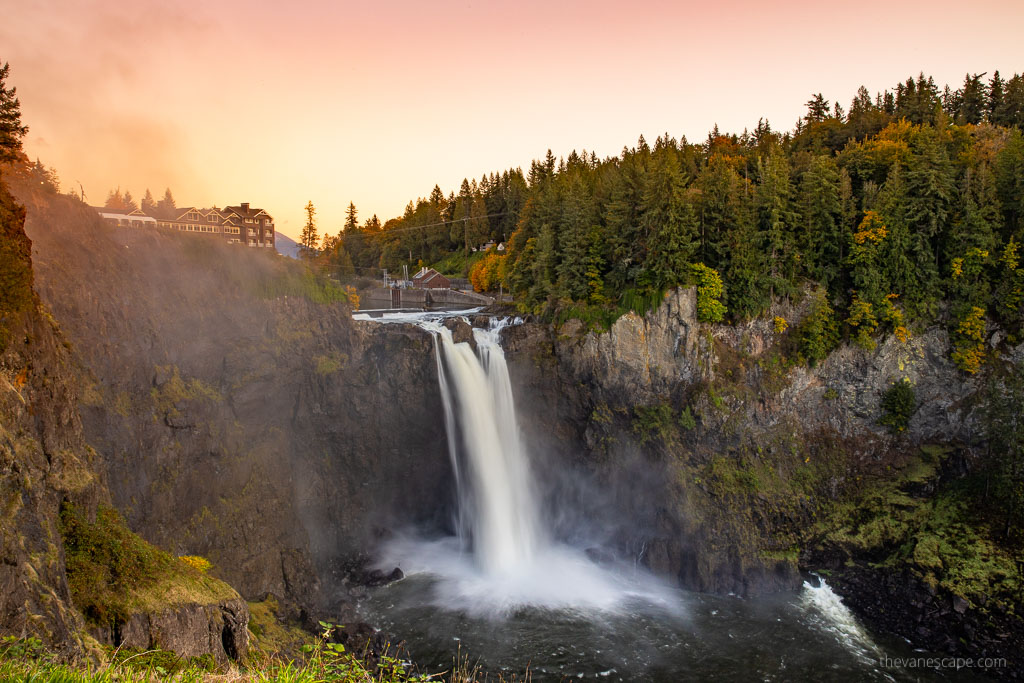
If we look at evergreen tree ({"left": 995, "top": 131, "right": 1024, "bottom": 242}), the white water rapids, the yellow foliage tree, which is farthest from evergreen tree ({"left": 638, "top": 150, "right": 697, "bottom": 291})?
evergreen tree ({"left": 995, "top": 131, "right": 1024, "bottom": 242})

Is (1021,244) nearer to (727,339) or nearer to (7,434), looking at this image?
(727,339)

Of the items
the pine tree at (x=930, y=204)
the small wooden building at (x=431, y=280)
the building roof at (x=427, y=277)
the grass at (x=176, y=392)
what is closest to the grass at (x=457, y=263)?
the small wooden building at (x=431, y=280)

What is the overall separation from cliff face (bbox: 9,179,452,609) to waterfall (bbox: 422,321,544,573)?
123 centimetres

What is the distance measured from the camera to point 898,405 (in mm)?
28250

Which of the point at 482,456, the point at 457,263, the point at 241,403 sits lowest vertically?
the point at 482,456

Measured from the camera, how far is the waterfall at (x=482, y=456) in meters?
28.6

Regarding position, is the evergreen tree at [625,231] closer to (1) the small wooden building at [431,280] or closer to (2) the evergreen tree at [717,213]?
(2) the evergreen tree at [717,213]

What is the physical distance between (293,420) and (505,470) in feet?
34.4

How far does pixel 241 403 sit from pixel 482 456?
37.2ft

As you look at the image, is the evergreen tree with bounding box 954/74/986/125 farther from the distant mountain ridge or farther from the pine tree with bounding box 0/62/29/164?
the pine tree with bounding box 0/62/29/164

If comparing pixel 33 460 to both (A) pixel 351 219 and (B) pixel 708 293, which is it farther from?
(A) pixel 351 219

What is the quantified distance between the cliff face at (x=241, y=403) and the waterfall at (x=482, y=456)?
1233 mm

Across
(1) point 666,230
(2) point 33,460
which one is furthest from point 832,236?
(2) point 33,460

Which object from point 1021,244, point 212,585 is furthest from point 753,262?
point 212,585
